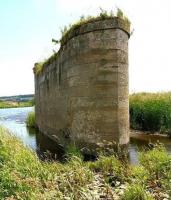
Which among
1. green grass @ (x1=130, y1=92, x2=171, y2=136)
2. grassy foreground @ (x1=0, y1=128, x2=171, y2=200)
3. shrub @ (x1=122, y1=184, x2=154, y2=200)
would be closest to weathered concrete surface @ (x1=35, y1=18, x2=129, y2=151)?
grassy foreground @ (x1=0, y1=128, x2=171, y2=200)

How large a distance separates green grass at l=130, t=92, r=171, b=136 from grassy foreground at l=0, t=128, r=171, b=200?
355 inches

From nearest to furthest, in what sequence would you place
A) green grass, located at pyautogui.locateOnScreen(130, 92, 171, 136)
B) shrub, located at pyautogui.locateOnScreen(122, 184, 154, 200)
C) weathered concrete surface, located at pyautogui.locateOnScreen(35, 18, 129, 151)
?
1. shrub, located at pyautogui.locateOnScreen(122, 184, 154, 200)
2. weathered concrete surface, located at pyautogui.locateOnScreen(35, 18, 129, 151)
3. green grass, located at pyautogui.locateOnScreen(130, 92, 171, 136)

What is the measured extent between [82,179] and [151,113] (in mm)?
11586

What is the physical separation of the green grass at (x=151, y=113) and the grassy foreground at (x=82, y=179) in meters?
9.02

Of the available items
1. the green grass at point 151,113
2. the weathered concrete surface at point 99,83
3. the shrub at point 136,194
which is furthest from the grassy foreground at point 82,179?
the green grass at point 151,113

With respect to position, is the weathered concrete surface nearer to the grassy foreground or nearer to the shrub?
the grassy foreground

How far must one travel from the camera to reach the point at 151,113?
704 inches

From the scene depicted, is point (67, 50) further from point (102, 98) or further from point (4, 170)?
point (4, 170)

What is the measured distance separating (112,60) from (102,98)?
108cm

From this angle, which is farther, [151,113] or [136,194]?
[151,113]

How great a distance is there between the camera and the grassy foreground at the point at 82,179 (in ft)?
18.6

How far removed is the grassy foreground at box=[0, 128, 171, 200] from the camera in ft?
18.6

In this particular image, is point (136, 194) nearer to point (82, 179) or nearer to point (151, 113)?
point (82, 179)

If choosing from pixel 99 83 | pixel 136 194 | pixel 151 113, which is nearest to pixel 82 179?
pixel 136 194
